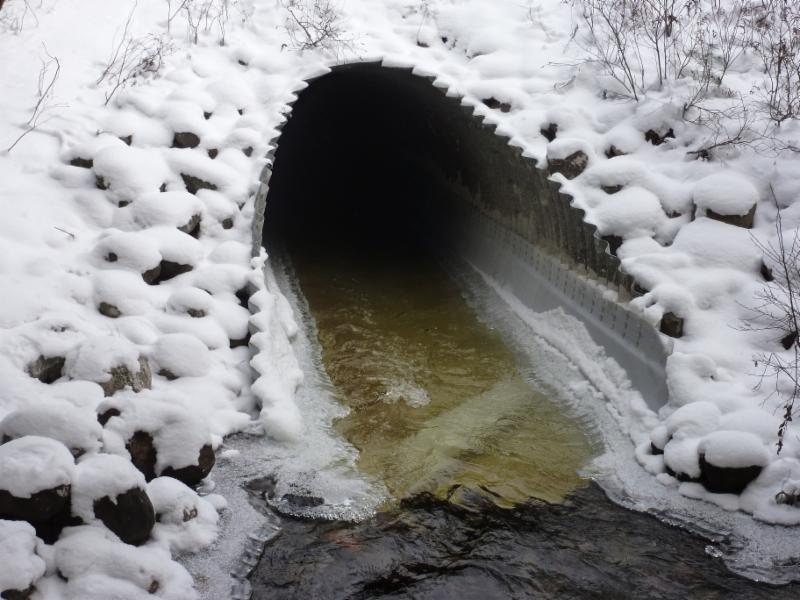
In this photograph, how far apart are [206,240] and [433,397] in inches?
109

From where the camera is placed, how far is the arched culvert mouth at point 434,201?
7.46 meters

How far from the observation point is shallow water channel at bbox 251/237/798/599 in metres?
4.33

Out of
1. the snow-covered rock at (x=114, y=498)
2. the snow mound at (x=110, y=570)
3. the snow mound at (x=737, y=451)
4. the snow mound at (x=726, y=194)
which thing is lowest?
the snow mound at (x=110, y=570)

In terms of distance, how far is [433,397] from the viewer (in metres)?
7.02

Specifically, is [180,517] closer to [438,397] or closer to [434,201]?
[438,397]

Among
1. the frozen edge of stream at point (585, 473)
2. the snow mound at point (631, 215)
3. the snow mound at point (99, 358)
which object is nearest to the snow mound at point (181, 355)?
the snow mound at point (99, 358)

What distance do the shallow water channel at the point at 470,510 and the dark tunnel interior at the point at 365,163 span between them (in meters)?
3.95

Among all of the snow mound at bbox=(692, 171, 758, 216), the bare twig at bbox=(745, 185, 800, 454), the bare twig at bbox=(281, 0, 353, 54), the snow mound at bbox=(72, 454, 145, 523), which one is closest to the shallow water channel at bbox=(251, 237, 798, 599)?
the snow mound at bbox=(72, 454, 145, 523)

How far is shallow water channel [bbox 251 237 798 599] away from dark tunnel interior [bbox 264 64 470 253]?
155 inches

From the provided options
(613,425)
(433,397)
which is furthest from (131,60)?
(613,425)

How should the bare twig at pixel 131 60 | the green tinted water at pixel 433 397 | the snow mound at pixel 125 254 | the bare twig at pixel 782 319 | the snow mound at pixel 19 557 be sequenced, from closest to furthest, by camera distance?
the snow mound at pixel 19 557
the green tinted water at pixel 433 397
the bare twig at pixel 782 319
the snow mound at pixel 125 254
the bare twig at pixel 131 60

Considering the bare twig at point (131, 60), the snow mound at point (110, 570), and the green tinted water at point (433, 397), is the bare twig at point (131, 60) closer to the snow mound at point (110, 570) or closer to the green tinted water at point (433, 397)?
the green tinted water at point (433, 397)

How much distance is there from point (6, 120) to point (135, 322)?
10.3ft

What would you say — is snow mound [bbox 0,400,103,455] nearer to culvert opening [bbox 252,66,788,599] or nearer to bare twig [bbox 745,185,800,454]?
culvert opening [bbox 252,66,788,599]
